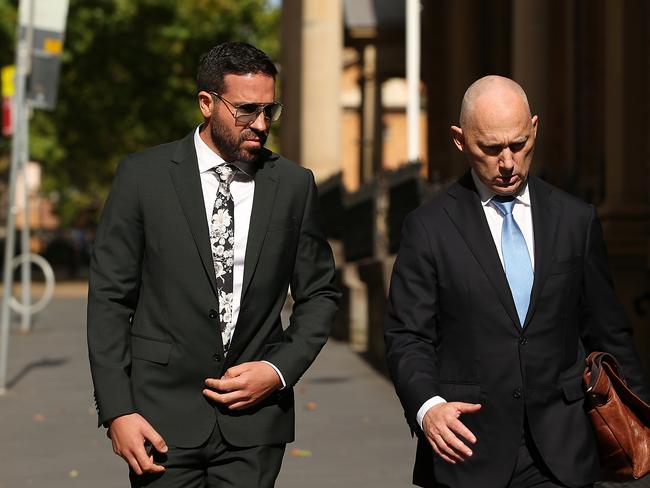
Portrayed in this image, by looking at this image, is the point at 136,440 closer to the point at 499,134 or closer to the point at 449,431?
the point at 449,431

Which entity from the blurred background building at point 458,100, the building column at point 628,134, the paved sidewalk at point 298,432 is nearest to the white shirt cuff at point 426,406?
the paved sidewalk at point 298,432

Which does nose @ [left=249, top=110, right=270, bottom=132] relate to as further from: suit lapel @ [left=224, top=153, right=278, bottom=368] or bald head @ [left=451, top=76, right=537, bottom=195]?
bald head @ [left=451, top=76, right=537, bottom=195]

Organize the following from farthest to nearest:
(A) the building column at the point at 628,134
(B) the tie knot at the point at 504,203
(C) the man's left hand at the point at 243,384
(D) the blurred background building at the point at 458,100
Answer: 1. (D) the blurred background building at the point at 458,100
2. (A) the building column at the point at 628,134
3. (C) the man's left hand at the point at 243,384
4. (B) the tie knot at the point at 504,203

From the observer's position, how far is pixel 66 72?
46031 millimetres

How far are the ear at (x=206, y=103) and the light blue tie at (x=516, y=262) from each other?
882 millimetres

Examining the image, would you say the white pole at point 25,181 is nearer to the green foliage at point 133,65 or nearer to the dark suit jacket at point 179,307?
the dark suit jacket at point 179,307

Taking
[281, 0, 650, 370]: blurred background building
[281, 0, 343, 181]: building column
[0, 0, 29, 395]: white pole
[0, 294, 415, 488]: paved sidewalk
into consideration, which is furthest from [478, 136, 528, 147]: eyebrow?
[281, 0, 343, 181]: building column

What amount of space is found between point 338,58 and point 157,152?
66.1ft

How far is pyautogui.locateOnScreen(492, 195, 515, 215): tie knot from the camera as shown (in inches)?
179

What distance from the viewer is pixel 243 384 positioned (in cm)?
463

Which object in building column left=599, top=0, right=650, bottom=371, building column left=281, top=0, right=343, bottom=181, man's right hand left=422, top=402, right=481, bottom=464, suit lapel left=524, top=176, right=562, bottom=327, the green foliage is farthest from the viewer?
the green foliage

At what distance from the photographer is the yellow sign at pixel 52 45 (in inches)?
661

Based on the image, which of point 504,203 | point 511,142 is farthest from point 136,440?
point 511,142

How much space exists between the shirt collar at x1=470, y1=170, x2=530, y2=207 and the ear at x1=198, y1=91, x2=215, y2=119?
2.53 feet
